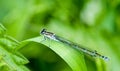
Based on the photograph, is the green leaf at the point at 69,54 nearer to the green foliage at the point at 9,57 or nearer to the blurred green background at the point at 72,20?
the green foliage at the point at 9,57

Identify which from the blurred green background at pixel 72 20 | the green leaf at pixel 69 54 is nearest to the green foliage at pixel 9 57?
the green leaf at pixel 69 54

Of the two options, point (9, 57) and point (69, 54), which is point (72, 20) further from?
point (9, 57)

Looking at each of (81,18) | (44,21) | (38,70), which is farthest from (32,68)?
(81,18)

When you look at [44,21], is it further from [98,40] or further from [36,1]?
[98,40]

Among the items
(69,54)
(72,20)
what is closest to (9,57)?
(69,54)

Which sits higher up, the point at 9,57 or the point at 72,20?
the point at 72,20

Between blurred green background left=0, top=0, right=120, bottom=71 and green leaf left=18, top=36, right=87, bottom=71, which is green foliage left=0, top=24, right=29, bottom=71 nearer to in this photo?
green leaf left=18, top=36, right=87, bottom=71
